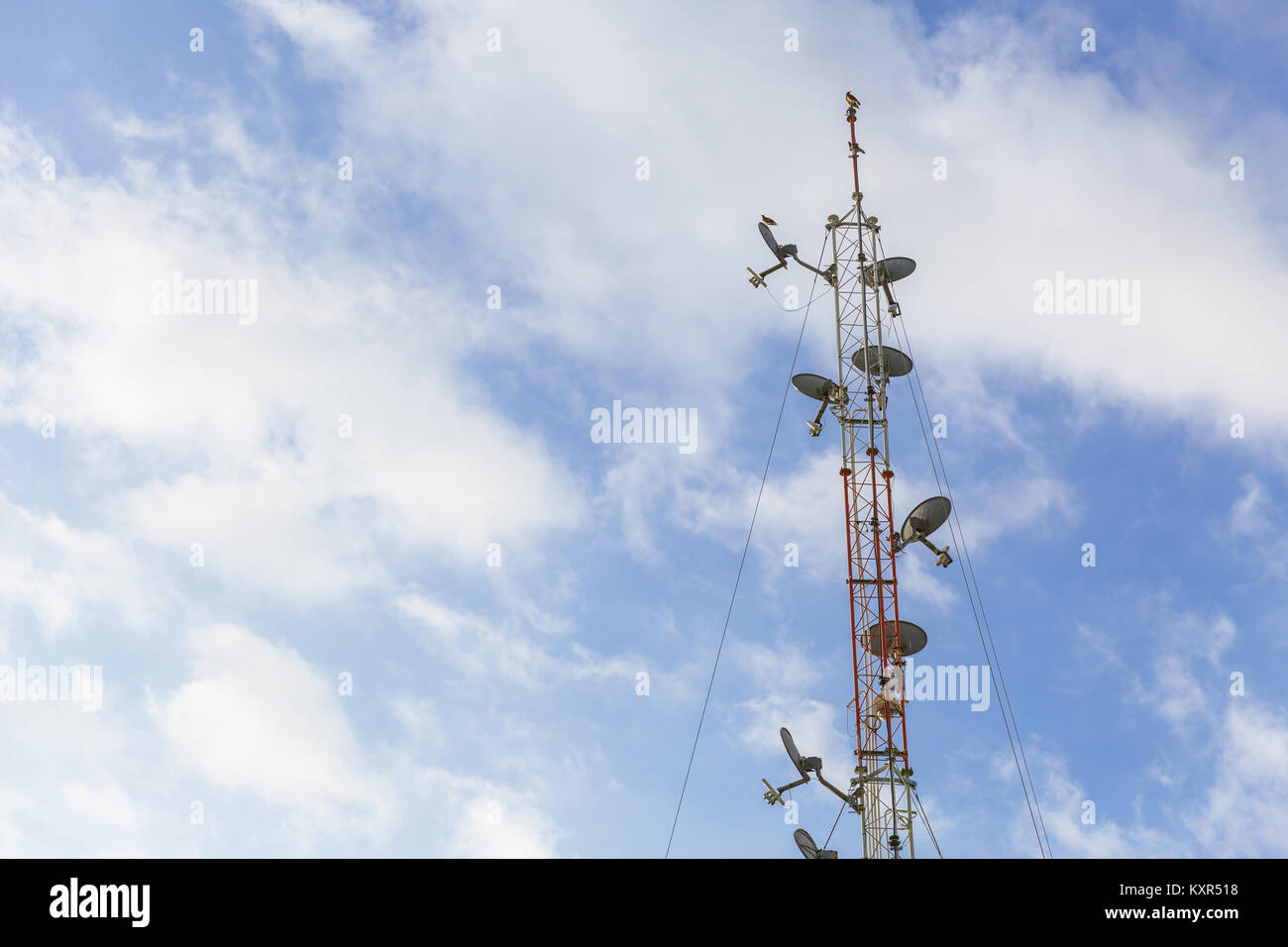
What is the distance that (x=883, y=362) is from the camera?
2467 inches

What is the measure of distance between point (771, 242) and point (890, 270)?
22.1 ft

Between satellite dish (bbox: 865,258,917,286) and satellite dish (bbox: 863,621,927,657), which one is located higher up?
satellite dish (bbox: 865,258,917,286)

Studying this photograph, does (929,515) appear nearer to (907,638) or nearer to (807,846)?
(907,638)

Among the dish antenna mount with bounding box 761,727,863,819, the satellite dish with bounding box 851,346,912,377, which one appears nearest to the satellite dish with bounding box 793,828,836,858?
the dish antenna mount with bounding box 761,727,863,819

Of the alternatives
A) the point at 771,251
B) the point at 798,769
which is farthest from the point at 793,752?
the point at 771,251

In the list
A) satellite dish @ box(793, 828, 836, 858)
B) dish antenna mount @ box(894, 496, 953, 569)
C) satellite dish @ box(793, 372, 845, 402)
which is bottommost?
satellite dish @ box(793, 828, 836, 858)

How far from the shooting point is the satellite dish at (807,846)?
56.3m

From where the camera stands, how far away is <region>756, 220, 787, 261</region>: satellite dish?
Answer: 203 ft

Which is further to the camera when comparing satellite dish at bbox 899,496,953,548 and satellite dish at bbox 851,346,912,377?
satellite dish at bbox 851,346,912,377

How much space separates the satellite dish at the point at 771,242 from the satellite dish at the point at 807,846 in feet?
92.9

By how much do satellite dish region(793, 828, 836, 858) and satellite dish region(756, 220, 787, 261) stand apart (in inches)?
1115

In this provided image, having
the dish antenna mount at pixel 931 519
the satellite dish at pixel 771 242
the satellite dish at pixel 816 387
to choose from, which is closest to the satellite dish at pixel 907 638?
the dish antenna mount at pixel 931 519

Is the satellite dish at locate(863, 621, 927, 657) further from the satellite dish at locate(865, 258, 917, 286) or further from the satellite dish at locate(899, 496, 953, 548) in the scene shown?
the satellite dish at locate(865, 258, 917, 286)
